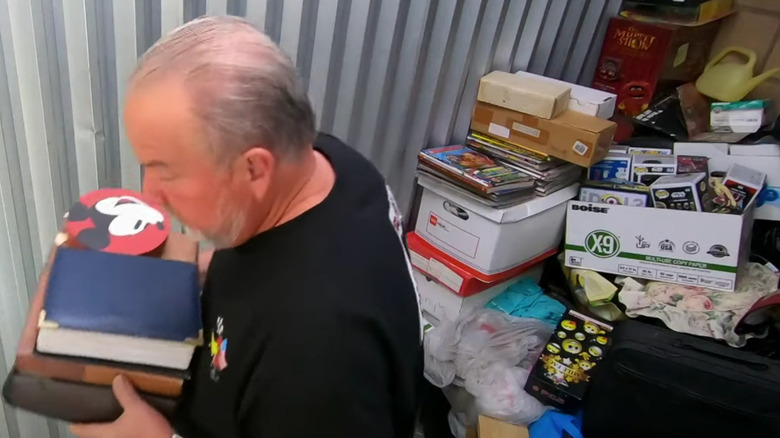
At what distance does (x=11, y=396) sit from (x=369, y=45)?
3.20 feet

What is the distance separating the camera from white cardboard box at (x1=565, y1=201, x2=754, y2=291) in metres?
1.63

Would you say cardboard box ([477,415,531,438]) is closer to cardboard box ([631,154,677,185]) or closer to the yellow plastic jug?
cardboard box ([631,154,677,185])

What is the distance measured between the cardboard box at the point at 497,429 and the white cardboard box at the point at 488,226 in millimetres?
360

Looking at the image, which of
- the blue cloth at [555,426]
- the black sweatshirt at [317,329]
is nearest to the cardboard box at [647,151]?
the blue cloth at [555,426]

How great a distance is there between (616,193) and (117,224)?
127 centimetres

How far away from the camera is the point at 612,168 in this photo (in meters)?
1.76

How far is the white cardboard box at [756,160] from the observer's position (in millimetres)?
1757

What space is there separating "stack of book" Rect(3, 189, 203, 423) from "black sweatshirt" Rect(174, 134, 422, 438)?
3cm

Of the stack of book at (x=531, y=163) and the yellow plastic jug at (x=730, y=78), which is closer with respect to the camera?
the stack of book at (x=531, y=163)

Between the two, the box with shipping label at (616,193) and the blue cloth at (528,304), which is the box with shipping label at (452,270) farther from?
the box with shipping label at (616,193)

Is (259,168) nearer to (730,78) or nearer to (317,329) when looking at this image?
(317,329)

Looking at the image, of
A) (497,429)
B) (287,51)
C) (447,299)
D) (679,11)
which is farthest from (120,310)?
(679,11)

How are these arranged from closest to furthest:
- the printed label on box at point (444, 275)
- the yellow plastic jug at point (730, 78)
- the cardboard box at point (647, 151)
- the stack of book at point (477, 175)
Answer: the stack of book at point (477, 175)
the printed label on box at point (444, 275)
the cardboard box at point (647, 151)
the yellow plastic jug at point (730, 78)

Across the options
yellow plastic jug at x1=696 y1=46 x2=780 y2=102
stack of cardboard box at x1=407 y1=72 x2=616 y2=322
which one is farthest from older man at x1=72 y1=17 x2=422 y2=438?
yellow plastic jug at x1=696 y1=46 x2=780 y2=102
